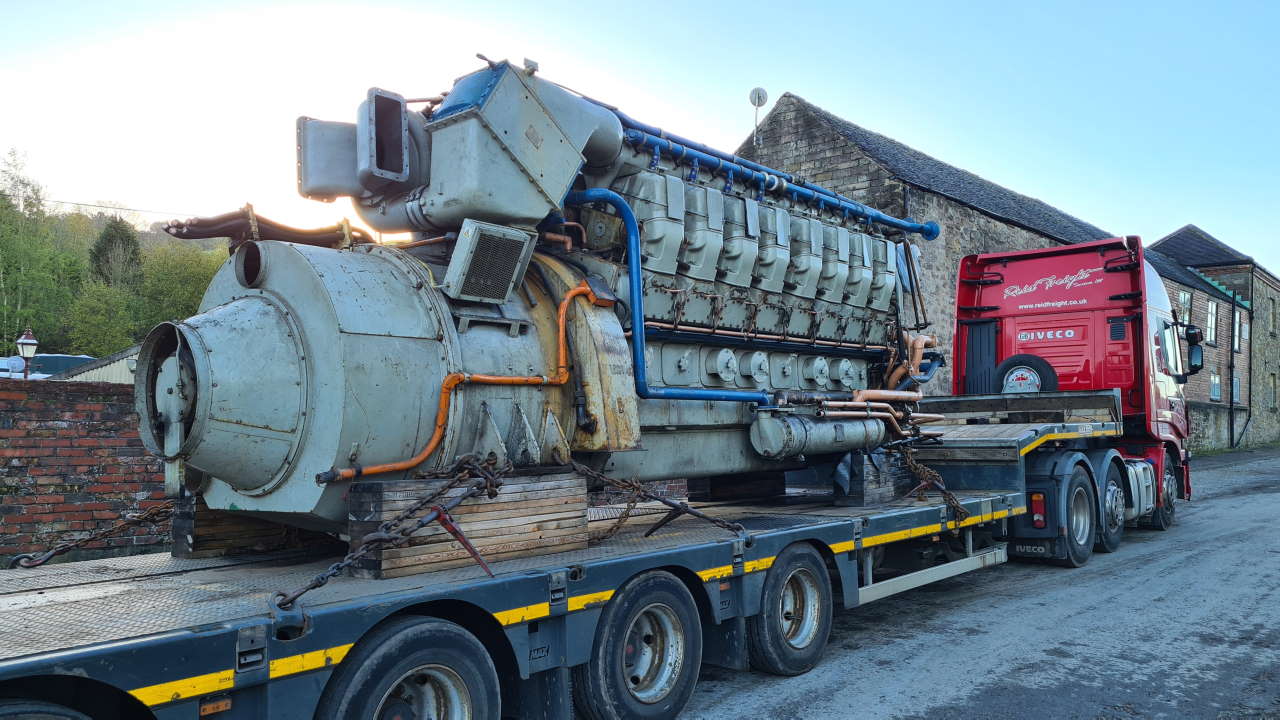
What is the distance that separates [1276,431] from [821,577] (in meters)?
43.5

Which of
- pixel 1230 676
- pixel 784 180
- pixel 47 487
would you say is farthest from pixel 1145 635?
pixel 47 487

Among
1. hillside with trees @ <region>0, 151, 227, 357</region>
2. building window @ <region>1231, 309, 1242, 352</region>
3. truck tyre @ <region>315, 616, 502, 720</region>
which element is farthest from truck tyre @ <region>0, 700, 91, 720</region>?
building window @ <region>1231, 309, 1242, 352</region>

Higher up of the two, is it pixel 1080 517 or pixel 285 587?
pixel 285 587

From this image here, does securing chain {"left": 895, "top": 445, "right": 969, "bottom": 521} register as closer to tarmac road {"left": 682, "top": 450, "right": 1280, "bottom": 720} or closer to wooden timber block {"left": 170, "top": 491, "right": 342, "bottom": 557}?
tarmac road {"left": 682, "top": 450, "right": 1280, "bottom": 720}

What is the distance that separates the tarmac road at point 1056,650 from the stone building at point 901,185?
1026cm

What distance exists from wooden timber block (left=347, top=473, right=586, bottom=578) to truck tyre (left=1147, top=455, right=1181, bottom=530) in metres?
10.8

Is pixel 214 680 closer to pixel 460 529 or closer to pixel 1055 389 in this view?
pixel 460 529

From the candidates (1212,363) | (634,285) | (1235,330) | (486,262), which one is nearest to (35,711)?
(486,262)

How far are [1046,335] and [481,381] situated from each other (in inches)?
372

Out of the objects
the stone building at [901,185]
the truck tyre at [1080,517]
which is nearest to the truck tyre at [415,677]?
the truck tyre at [1080,517]

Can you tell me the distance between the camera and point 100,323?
118 ft

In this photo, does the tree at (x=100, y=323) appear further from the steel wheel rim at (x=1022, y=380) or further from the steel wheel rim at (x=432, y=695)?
the steel wheel rim at (x=432, y=695)

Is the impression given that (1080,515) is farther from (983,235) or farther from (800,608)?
(983,235)

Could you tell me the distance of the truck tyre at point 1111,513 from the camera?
1082 centimetres
